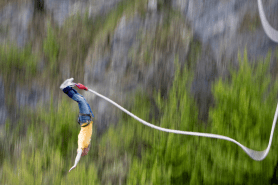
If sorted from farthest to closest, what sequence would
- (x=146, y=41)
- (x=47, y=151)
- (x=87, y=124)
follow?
1. (x=146, y=41)
2. (x=47, y=151)
3. (x=87, y=124)

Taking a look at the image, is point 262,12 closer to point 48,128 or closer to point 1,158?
point 48,128

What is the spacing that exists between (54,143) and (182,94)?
52cm

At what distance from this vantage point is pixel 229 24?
0.82 m

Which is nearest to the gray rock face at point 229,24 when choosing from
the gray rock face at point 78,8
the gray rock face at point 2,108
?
the gray rock face at point 78,8

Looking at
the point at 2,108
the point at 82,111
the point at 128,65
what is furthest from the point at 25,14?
the point at 82,111

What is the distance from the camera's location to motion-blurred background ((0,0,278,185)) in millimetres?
645

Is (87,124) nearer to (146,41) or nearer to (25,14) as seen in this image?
(146,41)

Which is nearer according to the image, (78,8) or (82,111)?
(82,111)

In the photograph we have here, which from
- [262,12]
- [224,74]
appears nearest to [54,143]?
[224,74]

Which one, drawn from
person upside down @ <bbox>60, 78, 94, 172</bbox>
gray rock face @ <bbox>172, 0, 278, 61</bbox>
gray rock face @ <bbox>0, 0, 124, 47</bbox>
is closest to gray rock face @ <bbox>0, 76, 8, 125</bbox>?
gray rock face @ <bbox>0, 0, 124, 47</bbox>

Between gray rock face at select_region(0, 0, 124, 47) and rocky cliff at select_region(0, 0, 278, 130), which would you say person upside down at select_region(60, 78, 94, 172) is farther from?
gray rock face at select_region(0, 0, 124, 47)

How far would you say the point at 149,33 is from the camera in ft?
2.86

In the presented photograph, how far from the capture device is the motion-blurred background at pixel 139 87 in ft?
2.12

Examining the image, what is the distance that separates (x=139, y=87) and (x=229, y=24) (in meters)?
0.45
